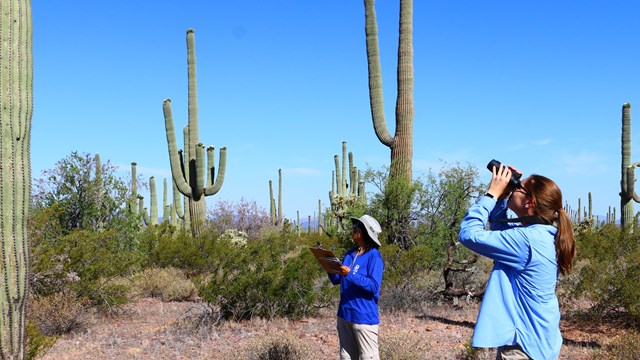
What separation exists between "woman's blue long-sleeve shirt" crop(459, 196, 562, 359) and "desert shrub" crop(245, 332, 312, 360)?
378cm

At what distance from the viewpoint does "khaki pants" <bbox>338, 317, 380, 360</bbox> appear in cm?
441

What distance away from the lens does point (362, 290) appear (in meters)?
4.42

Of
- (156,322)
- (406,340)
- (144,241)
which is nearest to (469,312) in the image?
(406,340)

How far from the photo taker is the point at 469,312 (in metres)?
9.95

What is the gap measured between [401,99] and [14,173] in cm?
948

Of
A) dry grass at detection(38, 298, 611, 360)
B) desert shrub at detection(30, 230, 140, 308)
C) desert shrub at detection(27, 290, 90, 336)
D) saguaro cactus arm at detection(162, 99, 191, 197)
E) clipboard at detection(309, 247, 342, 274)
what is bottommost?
dry grass at detection(38, 298, 611, 360)

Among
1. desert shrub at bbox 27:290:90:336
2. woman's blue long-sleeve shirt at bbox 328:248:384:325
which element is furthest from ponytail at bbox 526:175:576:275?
desert shrub at bbox 27:290:90:336

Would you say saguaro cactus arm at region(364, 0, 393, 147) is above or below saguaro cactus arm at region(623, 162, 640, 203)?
above

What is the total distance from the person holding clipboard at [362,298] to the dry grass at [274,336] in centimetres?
165

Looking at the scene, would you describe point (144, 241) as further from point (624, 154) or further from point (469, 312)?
point (624, 154)

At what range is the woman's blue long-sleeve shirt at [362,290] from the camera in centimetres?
441

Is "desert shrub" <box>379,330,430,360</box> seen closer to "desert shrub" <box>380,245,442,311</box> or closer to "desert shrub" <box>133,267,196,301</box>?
"desert shrub" <box>380,245,442,311</box>

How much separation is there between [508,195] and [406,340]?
11.8 feet

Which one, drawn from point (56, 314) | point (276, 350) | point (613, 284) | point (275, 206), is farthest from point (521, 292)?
point (275, 206)
